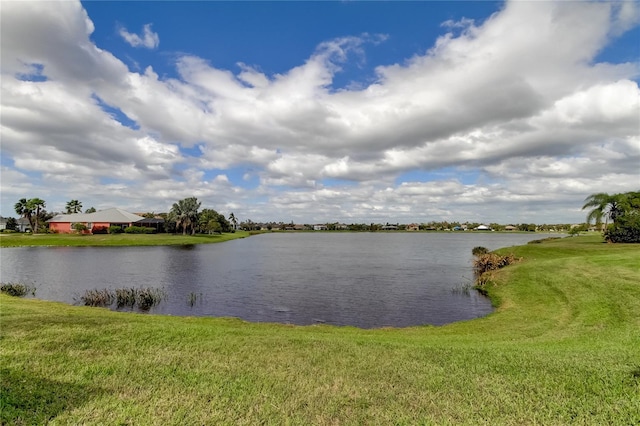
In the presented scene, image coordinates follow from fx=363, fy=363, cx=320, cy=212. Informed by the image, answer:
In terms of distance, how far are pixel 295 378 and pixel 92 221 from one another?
146 m

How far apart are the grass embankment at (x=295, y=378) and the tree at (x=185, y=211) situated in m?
128

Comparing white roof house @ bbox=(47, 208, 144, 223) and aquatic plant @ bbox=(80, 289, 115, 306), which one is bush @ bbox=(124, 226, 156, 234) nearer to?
white roof house @ bbox=(47, 208, 144, 223)

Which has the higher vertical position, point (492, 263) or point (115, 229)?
point (115, 229)

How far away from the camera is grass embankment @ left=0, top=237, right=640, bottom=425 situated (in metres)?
7.05

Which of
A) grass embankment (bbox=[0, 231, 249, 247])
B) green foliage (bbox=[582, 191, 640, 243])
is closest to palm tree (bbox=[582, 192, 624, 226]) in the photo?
green foliage (bbox=[582, 191, 640, 243])

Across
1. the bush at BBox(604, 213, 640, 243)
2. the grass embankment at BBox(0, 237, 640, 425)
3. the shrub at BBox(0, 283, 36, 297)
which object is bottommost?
the shrub at BBox(0, 283, 36, 297)

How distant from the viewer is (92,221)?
427 ft

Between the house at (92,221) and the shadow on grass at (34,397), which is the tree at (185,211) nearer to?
the house at (92,221)

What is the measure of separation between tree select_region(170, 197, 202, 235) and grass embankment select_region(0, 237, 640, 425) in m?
128

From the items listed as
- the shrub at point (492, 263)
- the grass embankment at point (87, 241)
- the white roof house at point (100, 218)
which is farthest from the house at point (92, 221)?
the shrub at point (492, 263)

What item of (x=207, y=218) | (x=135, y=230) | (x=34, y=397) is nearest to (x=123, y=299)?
(x=34, y=397)

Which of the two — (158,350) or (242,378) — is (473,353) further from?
(158,350)

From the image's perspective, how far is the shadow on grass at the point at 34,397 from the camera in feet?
22.1

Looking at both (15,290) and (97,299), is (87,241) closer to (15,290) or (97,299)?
(15,290)
